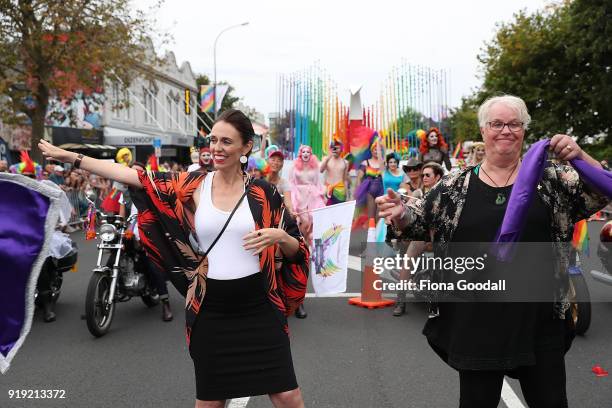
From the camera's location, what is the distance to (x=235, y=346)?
9.40 feet

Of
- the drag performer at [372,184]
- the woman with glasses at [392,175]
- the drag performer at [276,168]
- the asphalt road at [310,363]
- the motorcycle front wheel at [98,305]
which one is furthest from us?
the drag performer at [372,184]

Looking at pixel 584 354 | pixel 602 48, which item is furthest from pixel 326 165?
pixel 602 48

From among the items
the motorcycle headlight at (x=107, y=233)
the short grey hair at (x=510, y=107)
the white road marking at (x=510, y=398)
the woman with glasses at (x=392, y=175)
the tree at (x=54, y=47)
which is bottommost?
the white road marking at (x=510, y=398)

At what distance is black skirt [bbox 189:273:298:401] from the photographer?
2855 millimetres

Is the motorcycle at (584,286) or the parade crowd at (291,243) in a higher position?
the parade crowd at (291,243)

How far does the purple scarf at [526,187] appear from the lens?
2449 millimetres

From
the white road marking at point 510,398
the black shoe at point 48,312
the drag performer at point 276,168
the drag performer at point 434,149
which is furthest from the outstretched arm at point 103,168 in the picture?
the drag performer at point 434,149

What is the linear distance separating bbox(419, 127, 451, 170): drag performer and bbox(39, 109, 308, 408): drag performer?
7.26 metres

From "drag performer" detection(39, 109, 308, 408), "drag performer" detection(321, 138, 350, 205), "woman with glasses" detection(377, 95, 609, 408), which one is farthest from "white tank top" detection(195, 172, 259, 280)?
"drag performer" detection(321, 138, 350, 205)

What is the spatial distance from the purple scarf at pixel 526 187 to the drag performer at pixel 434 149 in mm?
7419

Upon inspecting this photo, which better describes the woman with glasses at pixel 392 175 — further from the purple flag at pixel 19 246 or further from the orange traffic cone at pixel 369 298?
the purple flag at pixel 19 246

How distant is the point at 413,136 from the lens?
1769cm

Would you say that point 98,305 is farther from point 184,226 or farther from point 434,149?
point 434,149

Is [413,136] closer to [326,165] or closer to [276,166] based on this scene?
[326,165]
